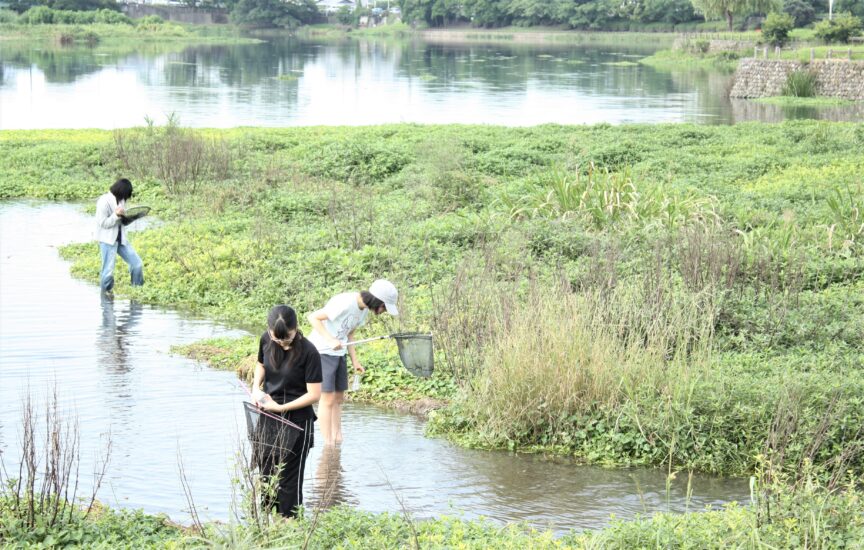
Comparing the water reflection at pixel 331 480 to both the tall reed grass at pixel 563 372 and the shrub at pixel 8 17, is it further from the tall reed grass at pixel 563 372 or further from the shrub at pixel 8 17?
the shrub at pixel 8 17

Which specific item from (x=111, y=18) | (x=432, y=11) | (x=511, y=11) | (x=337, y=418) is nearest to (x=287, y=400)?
(x=337, y=418)

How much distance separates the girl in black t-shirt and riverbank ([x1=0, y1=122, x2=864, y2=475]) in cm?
235

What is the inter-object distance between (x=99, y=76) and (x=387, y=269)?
44.0 meters

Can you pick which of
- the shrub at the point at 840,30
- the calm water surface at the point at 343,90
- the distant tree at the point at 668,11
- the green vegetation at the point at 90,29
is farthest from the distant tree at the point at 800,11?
the green vegetation at the point at 90,29

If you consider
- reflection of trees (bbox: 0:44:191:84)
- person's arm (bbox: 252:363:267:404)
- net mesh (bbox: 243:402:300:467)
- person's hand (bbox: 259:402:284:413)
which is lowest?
net mesh (bbox: 243:402:300:467)

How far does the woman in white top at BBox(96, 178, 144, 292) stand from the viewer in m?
12.6

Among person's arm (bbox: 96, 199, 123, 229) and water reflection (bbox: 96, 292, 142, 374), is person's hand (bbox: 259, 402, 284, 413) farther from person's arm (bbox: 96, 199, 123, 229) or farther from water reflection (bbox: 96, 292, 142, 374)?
person's arm (bbox: 96, 199, 123, 229)

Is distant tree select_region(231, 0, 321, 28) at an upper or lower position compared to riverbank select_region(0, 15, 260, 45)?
upper

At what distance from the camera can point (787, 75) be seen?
45.1m

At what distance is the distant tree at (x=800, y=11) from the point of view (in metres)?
85.0

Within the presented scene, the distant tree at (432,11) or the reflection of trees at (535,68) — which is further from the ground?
the distant tree at (432,11)

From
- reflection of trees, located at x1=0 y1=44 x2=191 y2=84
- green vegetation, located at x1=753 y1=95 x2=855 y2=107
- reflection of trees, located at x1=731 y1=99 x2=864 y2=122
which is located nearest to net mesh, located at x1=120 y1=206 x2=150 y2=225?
reflection of trees, located at x1=731 y1=99 x2=864 y2=122

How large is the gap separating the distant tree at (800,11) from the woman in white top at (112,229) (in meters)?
80.7

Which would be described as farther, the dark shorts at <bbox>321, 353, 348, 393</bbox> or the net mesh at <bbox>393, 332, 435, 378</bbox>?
the net mesh at <bbox>393, 332, 435, 378</bbox>
